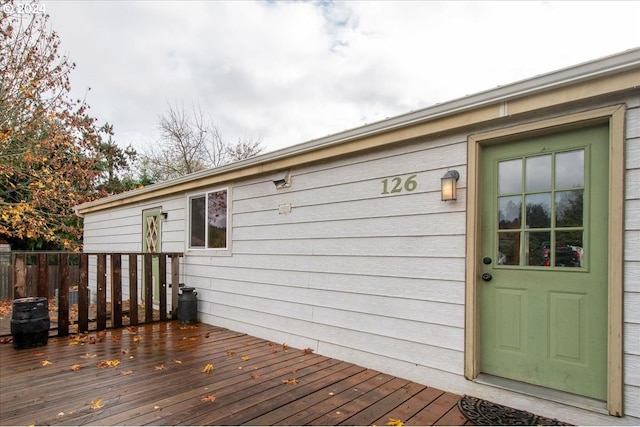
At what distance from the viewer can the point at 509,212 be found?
2.67 meters

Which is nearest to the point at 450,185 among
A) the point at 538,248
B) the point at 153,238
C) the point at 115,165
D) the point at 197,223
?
the point at 538,248

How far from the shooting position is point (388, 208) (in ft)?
10.8

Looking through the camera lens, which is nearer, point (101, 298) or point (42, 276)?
point (42, 276)

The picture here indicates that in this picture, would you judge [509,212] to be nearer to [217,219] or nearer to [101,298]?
[217,219]

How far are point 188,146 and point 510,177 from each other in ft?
49.4

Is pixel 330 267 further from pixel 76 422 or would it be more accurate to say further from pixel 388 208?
pixel 76 422

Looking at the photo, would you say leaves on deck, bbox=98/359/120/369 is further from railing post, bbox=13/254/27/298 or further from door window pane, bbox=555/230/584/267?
door window pane, bbox=555/230/584/267

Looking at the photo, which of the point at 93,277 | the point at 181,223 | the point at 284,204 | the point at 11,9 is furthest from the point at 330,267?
the point at 11,9

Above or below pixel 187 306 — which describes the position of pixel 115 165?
above

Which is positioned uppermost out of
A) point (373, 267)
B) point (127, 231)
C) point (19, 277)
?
point (127, 231)

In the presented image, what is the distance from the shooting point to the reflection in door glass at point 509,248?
103 inches

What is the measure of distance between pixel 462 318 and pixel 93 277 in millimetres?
9513

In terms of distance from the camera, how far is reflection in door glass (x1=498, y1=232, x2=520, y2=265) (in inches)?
103

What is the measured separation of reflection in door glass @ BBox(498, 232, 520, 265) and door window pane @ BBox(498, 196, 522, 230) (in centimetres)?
7
